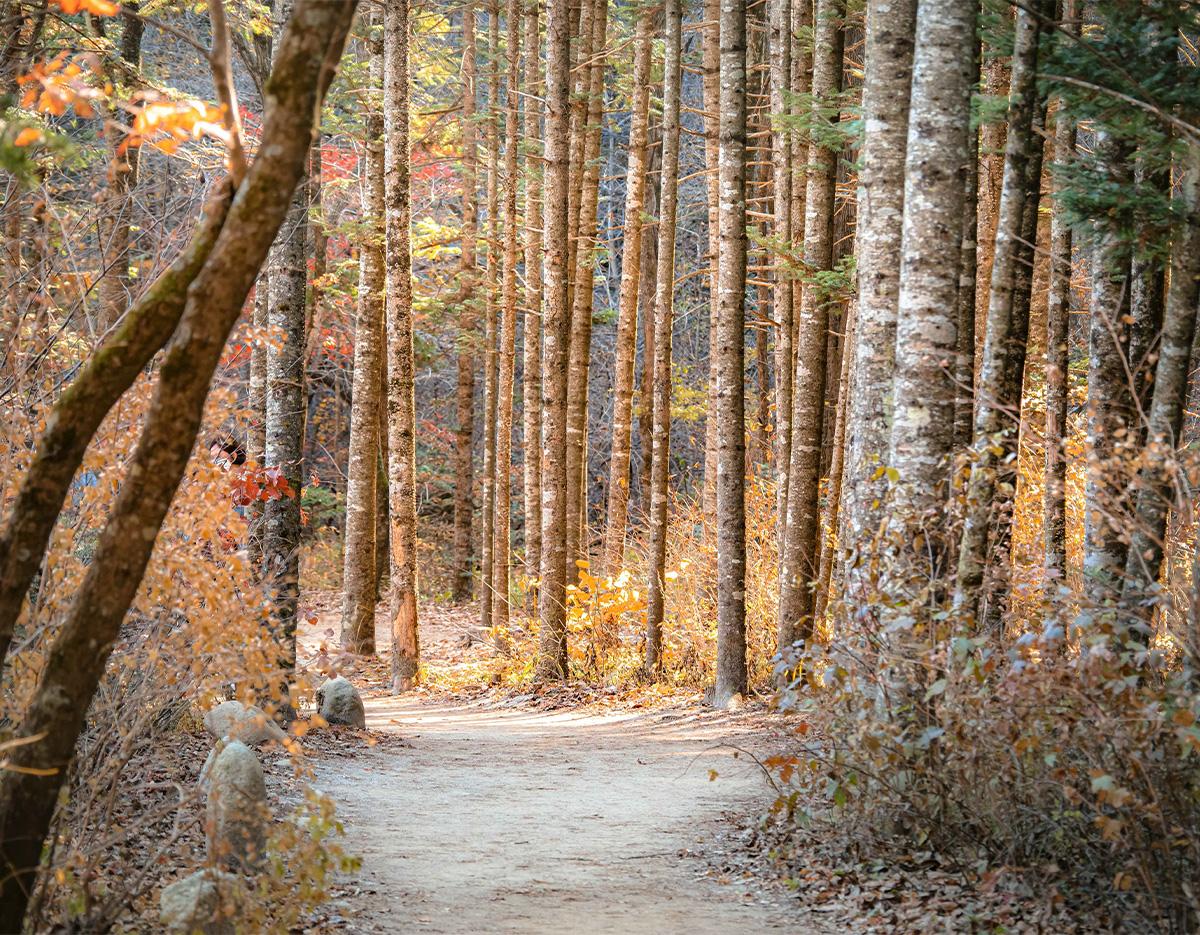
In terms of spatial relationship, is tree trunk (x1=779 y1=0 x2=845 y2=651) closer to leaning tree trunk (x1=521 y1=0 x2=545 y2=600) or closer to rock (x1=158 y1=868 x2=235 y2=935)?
leaning tree trunk (x1=521 y1=0 x2=545 y2=600)

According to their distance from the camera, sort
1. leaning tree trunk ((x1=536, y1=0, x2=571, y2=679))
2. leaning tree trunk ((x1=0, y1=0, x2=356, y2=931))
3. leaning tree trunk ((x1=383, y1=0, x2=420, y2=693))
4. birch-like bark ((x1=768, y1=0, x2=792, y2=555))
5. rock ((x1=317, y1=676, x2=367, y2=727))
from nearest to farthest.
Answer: leaning tree trunk ((x1=0, y1=0, x2=356, y2=931)) < rock ((x1=317, y1=676, x2=367, y2=727)) < leaning tree trunk ((x1=383, y1=0, x2=420, y2=693)) < birch-like bark ((x1=768, y1=0, x2=792, y2=555)) < leaning tree trunk ((x1=536, y1=0, x2=571, y2=679))

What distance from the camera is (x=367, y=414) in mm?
13961

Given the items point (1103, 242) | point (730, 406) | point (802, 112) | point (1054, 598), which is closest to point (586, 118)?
point (802, 112)

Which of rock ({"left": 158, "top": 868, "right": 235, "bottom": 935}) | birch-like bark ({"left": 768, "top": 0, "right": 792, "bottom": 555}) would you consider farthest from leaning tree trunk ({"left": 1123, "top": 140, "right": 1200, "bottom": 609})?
birch-like bark ({"left": 768, "top": 0, "right": 792, "bottom": 555})

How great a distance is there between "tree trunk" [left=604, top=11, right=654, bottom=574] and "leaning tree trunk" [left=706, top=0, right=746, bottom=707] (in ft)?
11.8

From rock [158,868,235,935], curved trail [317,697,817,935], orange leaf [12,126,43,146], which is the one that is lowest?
curved trail [317,697,817,935]

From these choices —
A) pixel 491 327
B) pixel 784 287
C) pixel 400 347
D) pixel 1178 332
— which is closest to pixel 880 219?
pixel 1178 332

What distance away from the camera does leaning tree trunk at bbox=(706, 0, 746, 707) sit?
11273 millimetres

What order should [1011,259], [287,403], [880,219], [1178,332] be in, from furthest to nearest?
[287,403]
[880,219]
[1011,259]
[1178,332]

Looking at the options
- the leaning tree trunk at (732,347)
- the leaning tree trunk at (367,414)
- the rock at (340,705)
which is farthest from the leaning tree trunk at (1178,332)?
the leaning tree trunk at (367,414)

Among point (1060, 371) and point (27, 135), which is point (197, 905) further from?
point (1060, 371)

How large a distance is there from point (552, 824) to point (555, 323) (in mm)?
7109

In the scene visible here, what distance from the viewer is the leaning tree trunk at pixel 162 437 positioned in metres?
3.66

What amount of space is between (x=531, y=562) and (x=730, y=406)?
18.9 feet
